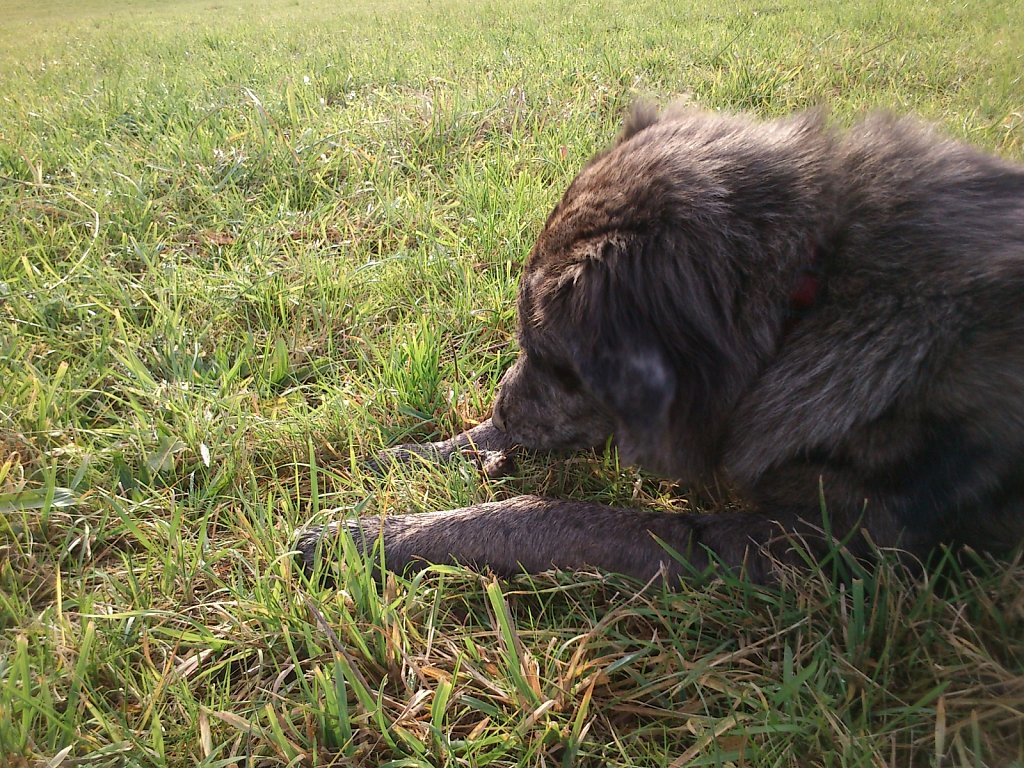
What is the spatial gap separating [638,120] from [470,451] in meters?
1.41

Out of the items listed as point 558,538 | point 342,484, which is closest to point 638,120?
point 558,538

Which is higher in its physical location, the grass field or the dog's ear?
the dog's ear

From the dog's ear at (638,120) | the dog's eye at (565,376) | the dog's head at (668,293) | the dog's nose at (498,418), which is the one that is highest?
the dog's ear at (638,120)

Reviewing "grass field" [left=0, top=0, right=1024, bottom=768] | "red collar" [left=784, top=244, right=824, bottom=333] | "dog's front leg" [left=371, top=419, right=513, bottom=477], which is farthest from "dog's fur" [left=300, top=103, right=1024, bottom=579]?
"dog's front leg" [left=371, top=419, right=513, bottom=477]

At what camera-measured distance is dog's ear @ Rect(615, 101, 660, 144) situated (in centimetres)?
240

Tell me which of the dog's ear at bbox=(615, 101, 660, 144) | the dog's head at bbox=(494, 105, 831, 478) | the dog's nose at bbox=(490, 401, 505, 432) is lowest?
the dog's nose at bbox=(490, 401, 505, 432)

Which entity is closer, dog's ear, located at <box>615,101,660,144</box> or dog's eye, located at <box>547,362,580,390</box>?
dog's eye, located at <box>547,362,580,390</box>

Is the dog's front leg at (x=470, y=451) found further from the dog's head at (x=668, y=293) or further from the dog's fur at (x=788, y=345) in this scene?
the dog's head at (x=668, y=293)

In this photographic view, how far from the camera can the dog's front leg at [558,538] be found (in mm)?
1802

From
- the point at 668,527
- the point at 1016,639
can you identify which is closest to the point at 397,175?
the point at 668,527

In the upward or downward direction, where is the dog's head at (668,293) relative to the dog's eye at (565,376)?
upward

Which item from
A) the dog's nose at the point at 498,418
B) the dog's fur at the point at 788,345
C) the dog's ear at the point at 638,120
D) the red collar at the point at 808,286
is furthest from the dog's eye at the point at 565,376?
the dog's ear at the point at 638,120

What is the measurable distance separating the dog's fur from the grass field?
150mm

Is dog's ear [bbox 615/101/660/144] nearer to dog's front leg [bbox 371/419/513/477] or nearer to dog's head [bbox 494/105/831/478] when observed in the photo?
dog's head [bbox 494/105/831/478]
